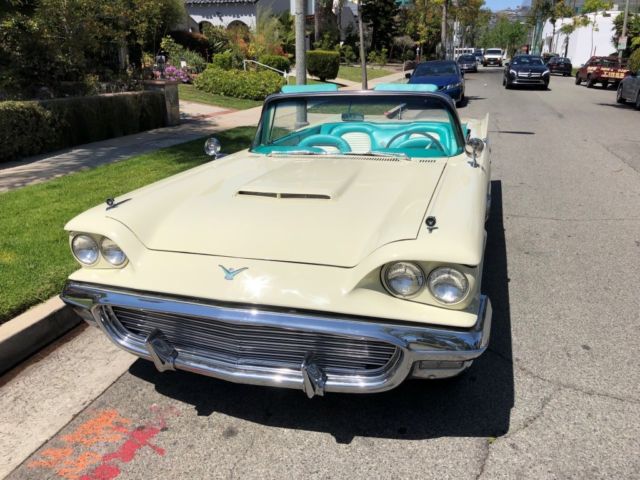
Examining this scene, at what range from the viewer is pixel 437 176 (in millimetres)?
3277

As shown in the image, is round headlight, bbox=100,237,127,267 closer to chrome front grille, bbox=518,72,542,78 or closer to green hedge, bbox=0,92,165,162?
green hedge, bbox=0,92,165,162

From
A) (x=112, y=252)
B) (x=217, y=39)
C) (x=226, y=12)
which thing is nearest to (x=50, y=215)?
(x=112, y=252)

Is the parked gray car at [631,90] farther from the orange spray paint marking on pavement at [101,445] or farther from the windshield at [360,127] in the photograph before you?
the orange spray paint marking on pavement at [101,445]

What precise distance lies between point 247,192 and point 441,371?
1451mm

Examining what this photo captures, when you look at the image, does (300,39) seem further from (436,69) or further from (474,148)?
(436,69)

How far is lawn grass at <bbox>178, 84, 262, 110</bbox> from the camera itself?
15586 mm

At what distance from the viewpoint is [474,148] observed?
3490 mm

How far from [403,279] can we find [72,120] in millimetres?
8763

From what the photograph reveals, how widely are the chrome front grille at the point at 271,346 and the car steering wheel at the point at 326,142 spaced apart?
190cm

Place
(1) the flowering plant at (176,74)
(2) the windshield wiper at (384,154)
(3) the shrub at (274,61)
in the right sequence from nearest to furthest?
(2) the windshield wiper at (384,154)
(1) the flowering plant at (176,74)
(3) the shrub at (274,61)

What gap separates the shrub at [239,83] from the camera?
1686 centimetres

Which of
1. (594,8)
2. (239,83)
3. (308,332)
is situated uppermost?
(594,8)

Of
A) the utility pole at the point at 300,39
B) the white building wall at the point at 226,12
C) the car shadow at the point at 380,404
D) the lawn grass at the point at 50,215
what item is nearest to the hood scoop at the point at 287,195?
the car shadow at the point at 380,404

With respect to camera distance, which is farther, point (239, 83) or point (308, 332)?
point (239, 83)
